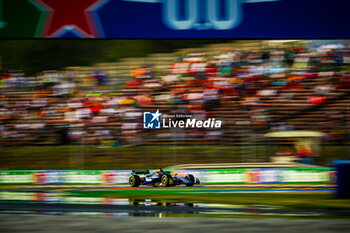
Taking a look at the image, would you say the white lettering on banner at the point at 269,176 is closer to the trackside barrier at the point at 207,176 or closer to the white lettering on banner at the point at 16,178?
the trackside barrier at the point at 207,176

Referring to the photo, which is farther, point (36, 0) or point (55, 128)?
point (55, 128)

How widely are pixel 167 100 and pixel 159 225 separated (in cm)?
721

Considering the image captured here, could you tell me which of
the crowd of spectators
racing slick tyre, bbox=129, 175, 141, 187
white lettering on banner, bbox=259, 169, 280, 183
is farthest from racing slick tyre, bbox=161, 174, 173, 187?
white lettering on banner, bbox=259, 169, 280, 183

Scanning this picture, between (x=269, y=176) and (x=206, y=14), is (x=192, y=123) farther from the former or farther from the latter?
(x=206, y=14)

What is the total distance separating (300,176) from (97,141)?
5438mm

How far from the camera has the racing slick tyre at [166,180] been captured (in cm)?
1156

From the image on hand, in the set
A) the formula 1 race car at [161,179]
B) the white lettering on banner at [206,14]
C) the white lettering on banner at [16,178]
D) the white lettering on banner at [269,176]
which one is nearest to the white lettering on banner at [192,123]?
the formula 1 race car at [161,179]

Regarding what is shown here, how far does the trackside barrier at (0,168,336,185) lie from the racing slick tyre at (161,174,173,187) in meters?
0.44

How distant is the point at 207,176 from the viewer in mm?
12062

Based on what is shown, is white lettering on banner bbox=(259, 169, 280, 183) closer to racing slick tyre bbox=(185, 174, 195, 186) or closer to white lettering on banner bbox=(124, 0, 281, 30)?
racing slick tyre bbox=(185, 174, 195, 186)

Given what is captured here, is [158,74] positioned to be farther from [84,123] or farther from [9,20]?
[9,20]

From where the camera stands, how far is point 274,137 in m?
12.3

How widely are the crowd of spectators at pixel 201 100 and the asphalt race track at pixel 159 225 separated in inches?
251

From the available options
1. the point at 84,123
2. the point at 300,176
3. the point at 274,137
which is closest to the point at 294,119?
the point at 274,137
